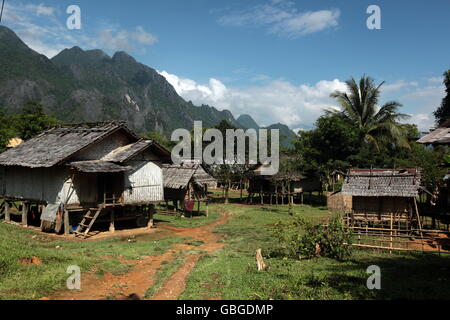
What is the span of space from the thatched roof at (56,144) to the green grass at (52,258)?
13.0 feet

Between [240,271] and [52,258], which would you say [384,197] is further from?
[52,258]

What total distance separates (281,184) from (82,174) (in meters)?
Answer: 23.4

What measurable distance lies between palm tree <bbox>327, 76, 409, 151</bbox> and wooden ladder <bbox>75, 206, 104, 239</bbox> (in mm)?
27937

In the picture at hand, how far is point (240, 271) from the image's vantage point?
1209cm

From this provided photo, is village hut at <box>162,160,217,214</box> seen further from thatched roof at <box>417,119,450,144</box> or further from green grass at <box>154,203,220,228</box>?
thatched roof at <box>417,119,450,144</box>

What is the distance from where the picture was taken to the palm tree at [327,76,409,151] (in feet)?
118

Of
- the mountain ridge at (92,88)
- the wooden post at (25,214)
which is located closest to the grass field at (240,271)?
the wooden post at (25,214)

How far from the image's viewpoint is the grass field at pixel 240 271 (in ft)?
31.1

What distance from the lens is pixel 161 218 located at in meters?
27.5

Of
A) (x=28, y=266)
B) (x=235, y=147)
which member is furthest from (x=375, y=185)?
(x=235, y=147)

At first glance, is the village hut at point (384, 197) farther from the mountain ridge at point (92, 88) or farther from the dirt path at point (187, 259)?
the mountain ridge at point (92, 88)
